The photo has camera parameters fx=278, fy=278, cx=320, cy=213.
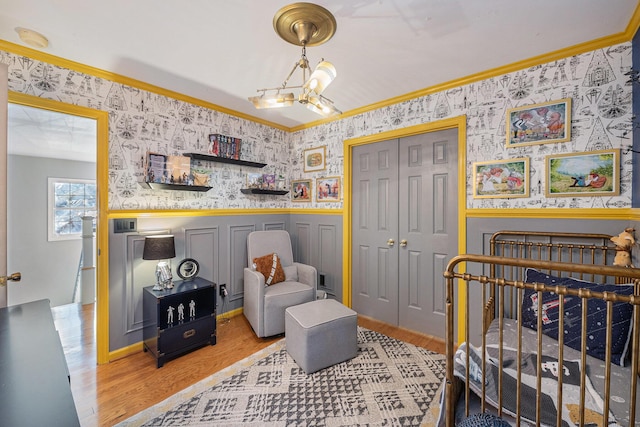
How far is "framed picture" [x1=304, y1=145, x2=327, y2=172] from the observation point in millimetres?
3666

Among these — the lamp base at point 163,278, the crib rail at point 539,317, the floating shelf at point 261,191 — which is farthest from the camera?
the floating shelf at point 261,191

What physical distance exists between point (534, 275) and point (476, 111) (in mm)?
1463

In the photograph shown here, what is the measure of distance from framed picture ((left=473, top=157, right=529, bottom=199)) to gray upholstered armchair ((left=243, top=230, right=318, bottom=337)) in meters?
1.89

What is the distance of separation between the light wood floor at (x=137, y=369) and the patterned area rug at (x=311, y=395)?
0.13 metres

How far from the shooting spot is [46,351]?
102cm

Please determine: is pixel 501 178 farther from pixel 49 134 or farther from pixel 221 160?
pixel 49 134

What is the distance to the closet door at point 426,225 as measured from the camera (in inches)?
107

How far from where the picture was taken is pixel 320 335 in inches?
87.0

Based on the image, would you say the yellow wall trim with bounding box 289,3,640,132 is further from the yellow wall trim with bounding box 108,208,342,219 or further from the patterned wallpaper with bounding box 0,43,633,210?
the yellow wall trim with bounding box 108,208,342,219

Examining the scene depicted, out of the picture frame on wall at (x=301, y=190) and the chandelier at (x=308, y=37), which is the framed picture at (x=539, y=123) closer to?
the chandelier at (x=308, y=37)

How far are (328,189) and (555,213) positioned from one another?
228 centimetres

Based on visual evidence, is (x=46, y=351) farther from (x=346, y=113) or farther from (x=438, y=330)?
(x=346, y=113)

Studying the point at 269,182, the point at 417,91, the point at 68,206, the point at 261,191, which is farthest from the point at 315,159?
the point at 68,206

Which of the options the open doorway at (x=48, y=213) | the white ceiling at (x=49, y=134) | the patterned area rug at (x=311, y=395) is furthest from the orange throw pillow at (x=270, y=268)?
the open doorway at (x=48, y=213)
